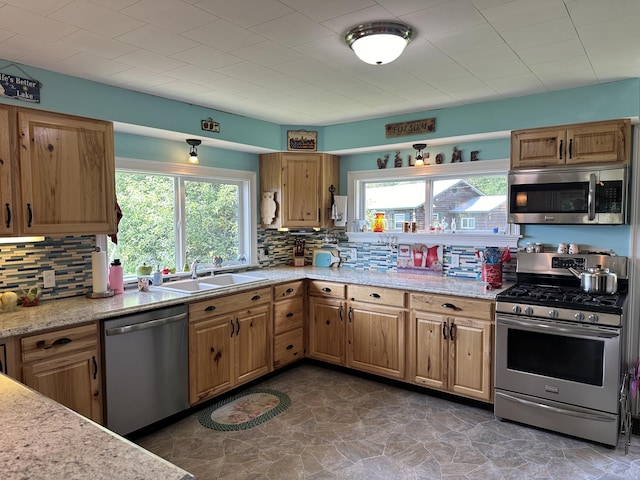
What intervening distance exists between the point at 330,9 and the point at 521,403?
2.73 m

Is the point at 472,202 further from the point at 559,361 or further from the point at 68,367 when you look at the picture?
the point at 68,367

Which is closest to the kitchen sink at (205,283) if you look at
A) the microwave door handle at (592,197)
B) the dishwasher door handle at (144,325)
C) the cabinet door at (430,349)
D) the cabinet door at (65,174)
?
the dishwasher door handle at (144,325)

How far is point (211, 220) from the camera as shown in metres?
4.19

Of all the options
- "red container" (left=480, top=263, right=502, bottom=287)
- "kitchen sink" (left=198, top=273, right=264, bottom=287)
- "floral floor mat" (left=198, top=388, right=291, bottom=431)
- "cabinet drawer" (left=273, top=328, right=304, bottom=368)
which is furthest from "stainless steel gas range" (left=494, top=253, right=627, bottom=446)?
"kitchen sink" (left=198, top=273, right=264, bottom=287)

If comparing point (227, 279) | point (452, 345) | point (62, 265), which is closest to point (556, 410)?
point (452, 345)

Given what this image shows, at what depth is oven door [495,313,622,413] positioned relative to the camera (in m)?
2.71

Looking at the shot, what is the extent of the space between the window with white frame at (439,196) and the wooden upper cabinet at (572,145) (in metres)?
0.38

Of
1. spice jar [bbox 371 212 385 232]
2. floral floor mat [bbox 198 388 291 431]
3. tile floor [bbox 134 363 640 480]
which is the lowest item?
tile floor [bbox 134 363 640 480]

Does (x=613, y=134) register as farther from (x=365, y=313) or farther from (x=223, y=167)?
(x=223, y=167)

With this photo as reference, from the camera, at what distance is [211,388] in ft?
10.8

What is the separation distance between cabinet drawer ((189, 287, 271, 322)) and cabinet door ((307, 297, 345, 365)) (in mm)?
541

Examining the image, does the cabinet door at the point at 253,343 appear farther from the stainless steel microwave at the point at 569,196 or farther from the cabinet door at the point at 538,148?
the cabinet door at the point at 538,148

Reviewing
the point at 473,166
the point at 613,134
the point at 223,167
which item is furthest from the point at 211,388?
the point at 613,134

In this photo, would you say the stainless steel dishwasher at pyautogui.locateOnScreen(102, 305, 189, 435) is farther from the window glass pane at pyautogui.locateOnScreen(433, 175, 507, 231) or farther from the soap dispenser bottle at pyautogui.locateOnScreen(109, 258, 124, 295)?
the window glass pane at pyautogui.locateOnScreen(433, 175, 507, 231)
